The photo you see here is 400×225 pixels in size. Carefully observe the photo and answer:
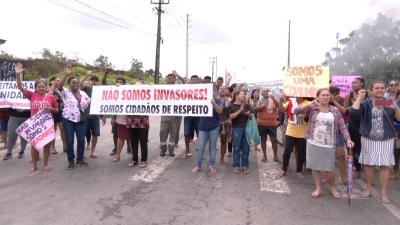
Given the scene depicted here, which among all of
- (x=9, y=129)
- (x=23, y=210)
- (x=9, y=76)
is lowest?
(x=23, y=210)

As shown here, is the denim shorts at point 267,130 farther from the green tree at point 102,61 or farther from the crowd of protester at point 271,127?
the green tree at point 102,61

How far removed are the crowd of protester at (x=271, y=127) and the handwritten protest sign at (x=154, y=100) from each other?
19 centimetres

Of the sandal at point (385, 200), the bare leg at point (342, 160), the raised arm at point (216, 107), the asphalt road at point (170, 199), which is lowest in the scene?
the asphalt road at point (170, 199)

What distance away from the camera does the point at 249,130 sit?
25.9 feet

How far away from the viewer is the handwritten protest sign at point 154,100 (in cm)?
791

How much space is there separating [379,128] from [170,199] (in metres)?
3.26

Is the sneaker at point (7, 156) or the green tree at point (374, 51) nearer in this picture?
the sneaker at point (7, 156)

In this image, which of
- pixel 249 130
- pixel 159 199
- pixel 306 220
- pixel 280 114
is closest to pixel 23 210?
pixel 159 199

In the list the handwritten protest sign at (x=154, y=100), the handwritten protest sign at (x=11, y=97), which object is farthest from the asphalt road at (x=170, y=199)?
the handwritten protest sign at (x=11, y=97)

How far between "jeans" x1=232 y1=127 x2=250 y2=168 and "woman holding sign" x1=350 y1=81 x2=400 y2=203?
7.37 feet

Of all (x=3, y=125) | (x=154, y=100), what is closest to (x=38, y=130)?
(x=154, y=100)

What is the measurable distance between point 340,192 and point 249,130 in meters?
→ 2.10

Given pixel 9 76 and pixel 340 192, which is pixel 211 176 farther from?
pixel 9 76

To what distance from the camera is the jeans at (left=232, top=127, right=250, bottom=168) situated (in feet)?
25.5
